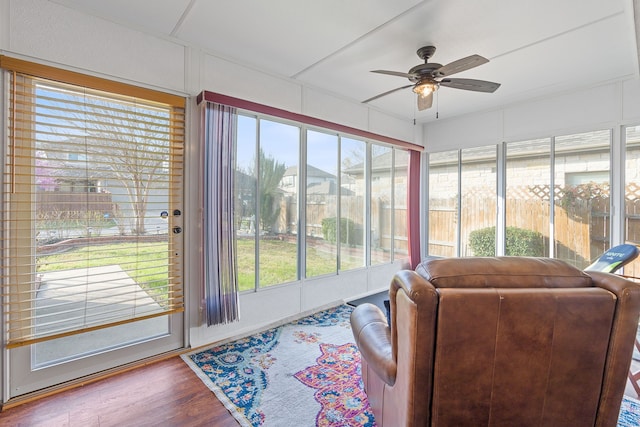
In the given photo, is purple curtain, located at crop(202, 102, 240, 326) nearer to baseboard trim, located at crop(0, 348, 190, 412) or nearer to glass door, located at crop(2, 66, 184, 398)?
glass door, located at crop(2, 66, 184, 398)

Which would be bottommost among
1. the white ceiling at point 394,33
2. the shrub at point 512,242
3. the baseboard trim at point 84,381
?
the baseboard trim at point 84,381

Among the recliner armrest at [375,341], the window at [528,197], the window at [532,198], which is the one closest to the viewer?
the recliner armrest at [375,341]

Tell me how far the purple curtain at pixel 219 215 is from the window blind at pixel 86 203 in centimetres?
23

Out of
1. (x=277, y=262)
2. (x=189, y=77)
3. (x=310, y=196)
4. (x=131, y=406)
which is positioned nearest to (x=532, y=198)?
(x=310, y=196)

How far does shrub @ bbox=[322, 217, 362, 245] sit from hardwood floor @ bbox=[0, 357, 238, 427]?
2.19 m

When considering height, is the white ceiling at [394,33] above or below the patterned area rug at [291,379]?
above

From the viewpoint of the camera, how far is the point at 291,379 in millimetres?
2262

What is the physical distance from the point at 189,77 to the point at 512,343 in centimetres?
297

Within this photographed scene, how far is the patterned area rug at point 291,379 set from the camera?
1.88m

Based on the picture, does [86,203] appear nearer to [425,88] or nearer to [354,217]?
[425,88]

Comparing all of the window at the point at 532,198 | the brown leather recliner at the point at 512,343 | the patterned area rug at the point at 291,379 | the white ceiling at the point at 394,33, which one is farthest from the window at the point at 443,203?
the brown leather recliner at the point at 512,343

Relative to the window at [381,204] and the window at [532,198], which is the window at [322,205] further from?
the window at [532,198]

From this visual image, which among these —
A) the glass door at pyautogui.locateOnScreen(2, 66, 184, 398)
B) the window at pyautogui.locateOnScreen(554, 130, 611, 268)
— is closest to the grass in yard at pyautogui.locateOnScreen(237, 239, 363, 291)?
the glass door at pyautogui.locateOnScreen(2, 66, 184, 398)

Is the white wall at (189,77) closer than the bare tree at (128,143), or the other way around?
the white wall at (189,77)
